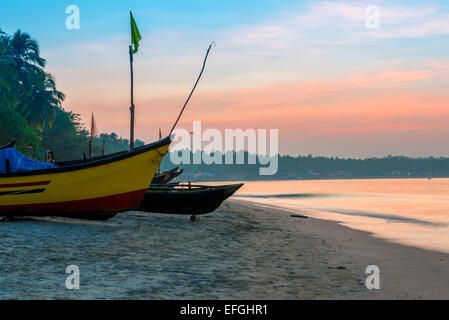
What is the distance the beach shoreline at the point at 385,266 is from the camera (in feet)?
27.8

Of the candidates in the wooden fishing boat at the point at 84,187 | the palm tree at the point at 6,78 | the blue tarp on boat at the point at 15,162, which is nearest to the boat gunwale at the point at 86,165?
the wooden fishing boat at the point at 84,187

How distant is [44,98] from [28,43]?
5844 millimetres

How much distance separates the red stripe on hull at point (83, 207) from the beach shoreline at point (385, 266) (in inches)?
221

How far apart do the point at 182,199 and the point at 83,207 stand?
4085 millimetres

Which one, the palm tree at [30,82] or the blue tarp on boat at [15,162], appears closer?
the blue tarp on boat at [15,162]

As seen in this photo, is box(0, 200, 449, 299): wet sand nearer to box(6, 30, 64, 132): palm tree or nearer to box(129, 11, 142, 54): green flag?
box(129, 11, 142, 54): green flag

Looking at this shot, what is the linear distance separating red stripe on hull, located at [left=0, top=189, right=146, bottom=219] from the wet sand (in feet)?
1.12

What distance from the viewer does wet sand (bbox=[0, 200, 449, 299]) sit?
7715mm

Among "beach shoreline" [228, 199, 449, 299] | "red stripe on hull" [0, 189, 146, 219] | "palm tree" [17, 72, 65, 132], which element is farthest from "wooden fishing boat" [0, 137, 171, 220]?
"palm tree" [17, 72, 65, 132]

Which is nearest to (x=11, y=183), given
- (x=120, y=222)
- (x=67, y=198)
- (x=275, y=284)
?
(x=67, y=198)

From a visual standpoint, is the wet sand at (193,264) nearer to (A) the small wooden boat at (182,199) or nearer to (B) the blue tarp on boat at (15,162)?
(A) the small wooden boat at (182,199)

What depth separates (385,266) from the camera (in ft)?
38.3
